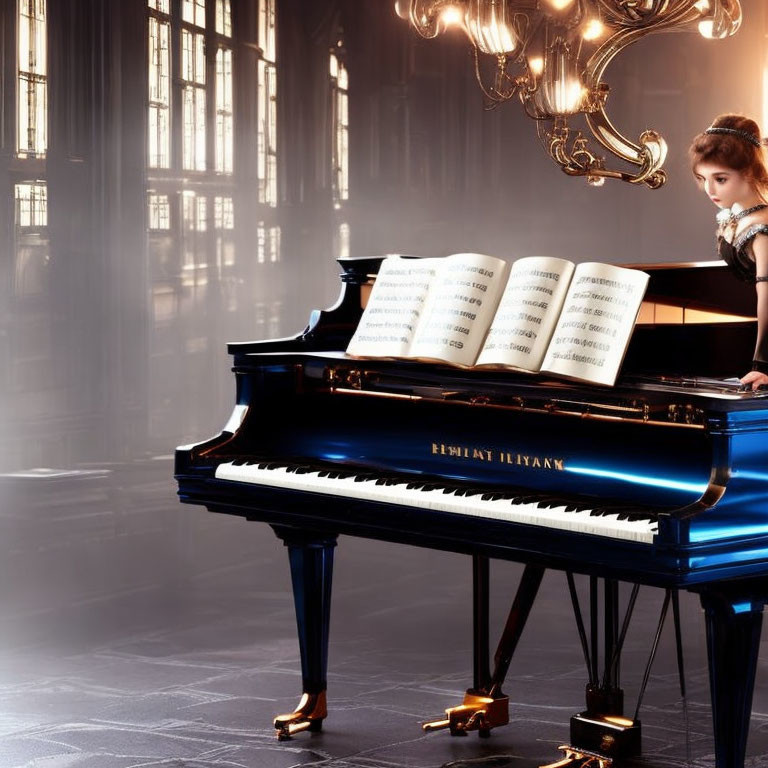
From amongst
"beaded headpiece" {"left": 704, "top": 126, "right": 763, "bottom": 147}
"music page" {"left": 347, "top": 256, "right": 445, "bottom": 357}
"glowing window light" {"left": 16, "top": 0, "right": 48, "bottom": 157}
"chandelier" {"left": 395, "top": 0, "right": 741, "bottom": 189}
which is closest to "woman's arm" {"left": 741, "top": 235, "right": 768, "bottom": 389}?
"beaded headpiece" {"left": 704, "top": 126, "right": 763, "bottom": 147}

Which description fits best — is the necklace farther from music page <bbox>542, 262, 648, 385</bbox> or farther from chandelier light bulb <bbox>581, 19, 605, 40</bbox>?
chandelier light bulb <bbox>581, 19, 605, 40</bbox>

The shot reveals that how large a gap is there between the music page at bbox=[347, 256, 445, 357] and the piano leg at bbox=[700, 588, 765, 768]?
1035 mm

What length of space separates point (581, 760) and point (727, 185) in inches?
58.2

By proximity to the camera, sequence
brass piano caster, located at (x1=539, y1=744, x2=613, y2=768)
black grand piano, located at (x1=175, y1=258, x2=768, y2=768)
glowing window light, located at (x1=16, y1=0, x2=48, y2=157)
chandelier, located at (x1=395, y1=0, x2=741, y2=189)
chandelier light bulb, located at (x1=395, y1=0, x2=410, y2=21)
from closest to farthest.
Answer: black grand piano, located at (x1=175, y1=258, x2=768, y2=768) < brass piano caster, located at (x1=539, y1=744, x2=613, y2=768) < chandelier, located at (x1=395, y1=0, x2=741, y2=189) < chandelier light bulb, located at (x1=395, y1=0, x2=410, y2=21) < glowing window light, located at (x1=16, y1=0, x2=48, y2=157)

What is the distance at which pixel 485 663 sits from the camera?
157 inches

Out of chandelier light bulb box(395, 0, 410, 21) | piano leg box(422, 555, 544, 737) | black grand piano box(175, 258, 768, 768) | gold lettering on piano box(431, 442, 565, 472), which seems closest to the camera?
black grand piano box(175, 258, 768, 768)

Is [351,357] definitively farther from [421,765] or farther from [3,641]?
[3,641]

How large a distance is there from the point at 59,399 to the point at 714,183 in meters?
4.34

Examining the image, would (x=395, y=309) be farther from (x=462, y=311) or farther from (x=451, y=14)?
(x=451, y=14)

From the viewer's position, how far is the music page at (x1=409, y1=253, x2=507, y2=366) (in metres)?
3.44

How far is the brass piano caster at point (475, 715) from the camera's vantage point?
4039 mm

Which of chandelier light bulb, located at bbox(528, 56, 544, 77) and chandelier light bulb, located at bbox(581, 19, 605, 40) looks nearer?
chandelier light bulb, located at bbox(581, 19, 605, 40)

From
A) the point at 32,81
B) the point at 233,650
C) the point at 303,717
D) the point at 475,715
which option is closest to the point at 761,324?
the point at 475,715

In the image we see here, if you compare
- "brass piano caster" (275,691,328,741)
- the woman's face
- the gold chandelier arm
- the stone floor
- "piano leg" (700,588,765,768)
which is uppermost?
the gold chandelier arm
